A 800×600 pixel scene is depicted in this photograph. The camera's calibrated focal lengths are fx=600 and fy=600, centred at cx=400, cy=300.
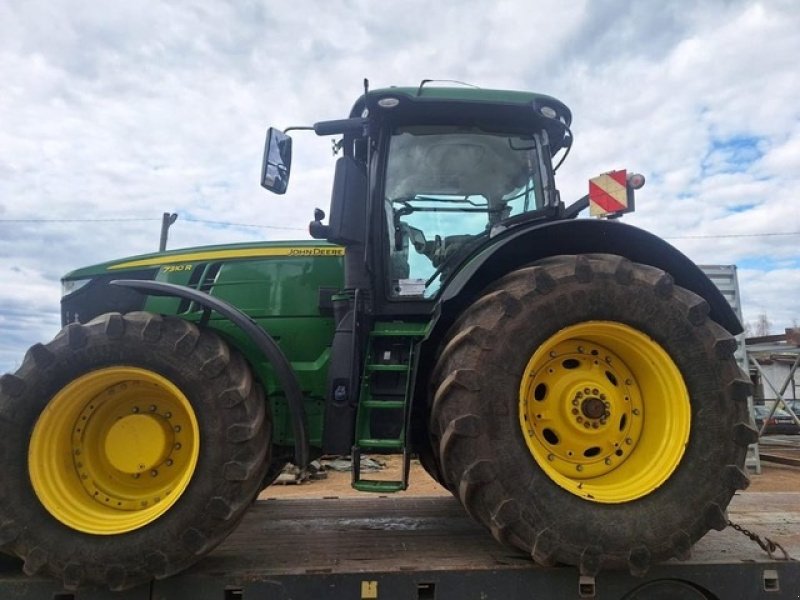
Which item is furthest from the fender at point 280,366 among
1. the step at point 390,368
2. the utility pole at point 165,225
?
the utility pole at point 165,225

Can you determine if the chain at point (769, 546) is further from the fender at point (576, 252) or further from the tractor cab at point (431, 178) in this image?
the tractor cab at point (431, 178)

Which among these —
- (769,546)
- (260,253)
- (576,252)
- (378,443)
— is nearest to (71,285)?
(260,253)

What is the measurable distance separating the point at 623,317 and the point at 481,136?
1.47 metres

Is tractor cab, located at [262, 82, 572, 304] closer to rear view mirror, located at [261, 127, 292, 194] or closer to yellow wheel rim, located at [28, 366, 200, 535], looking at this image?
rear view mirror, located at [261, 127, 292, 194]

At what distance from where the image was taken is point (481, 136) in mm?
3730

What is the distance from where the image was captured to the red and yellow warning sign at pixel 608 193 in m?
3.80

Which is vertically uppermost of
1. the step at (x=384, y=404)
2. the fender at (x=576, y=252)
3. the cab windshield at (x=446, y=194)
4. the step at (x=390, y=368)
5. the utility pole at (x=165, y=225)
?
the utility pole at (x=165, y=225)

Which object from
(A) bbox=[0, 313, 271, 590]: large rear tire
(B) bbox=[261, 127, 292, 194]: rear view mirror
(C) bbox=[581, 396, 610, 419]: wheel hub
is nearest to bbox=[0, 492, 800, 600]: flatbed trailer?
(A) bbox=[0, 313, 271, 590]: large rear tire

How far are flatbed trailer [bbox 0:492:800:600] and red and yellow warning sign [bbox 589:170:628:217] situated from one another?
2020 mm

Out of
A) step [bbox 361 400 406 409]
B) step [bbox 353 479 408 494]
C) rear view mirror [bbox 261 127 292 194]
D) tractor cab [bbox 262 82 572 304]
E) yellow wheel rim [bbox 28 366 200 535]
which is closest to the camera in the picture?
yellow wheel rim [bbox 28 366 200 535]

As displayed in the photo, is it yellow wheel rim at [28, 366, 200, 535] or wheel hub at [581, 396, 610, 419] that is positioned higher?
wheel hub at [581, 396, 610, 419]

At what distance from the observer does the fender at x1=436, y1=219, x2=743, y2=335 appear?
3.17m

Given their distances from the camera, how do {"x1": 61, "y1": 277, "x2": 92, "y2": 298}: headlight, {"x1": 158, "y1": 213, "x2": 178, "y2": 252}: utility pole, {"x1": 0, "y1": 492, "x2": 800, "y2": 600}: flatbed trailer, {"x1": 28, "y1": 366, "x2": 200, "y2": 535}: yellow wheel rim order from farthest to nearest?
1. {"x1": 158, "y1": 213, "x2": 178, "y2": 252}: utility pole
2. {"x1": 61, "y1": 277, "x2": 92, "y2": 298}: headlight
3. {"x1": 28, "y1": 366, "x2": 200, "y2": 535}: yellow wheel rim
4. {"x1": 0, "y1": 492, "x2": 800, "y2": 600}: flatbed trailer

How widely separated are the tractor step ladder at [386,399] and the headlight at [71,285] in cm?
215
